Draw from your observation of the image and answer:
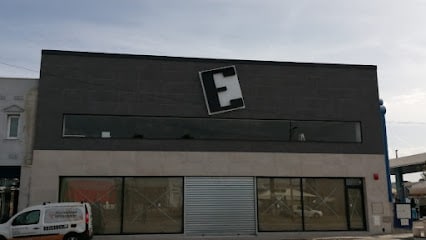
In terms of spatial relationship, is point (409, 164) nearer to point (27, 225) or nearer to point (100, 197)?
point (100, 197)

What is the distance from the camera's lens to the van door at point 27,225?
17469 mm

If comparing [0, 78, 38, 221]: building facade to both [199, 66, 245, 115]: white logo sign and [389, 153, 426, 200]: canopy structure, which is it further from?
[389, 153, 426, 200]: canopy structure

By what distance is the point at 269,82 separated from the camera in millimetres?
23219

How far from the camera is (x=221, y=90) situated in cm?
2267

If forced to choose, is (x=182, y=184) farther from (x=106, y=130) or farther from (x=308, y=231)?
(x=308, y=231)

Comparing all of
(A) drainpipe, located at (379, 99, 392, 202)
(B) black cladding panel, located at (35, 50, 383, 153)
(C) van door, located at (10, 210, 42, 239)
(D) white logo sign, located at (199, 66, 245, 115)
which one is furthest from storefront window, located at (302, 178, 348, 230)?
(C) van door, located at (10, 210, 42, 239)

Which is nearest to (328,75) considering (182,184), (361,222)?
(361,222)

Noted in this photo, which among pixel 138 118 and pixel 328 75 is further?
pixel 328 75

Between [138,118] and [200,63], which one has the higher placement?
[200,63]

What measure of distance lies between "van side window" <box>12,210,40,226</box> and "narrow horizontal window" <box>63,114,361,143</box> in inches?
178

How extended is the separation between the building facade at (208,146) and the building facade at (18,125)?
0.53 m

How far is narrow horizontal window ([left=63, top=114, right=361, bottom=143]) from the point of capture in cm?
2164

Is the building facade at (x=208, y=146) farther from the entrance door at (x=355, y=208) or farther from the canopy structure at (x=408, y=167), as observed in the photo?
the canopy structure at (x=408, y=167)

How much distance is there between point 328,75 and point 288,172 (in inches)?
210
